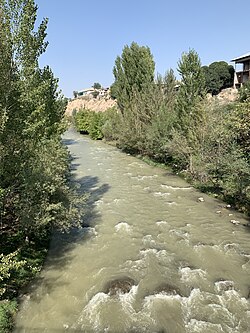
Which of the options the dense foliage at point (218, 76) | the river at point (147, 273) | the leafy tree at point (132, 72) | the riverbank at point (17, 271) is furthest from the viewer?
the dense foliage at point (218, 76)

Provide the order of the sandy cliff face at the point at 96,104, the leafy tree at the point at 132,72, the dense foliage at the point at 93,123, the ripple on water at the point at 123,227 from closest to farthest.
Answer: the ripple on water at the point at 123,227, the leafy tree at the point at 132,72, the dense foliage at the point at 93,123, the sandy cliff face at the point at 96,104

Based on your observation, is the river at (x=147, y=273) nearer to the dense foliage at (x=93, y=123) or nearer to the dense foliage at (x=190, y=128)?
the dense foliage at (x=190, y=128)

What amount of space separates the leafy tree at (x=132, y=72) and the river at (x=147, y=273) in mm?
25520

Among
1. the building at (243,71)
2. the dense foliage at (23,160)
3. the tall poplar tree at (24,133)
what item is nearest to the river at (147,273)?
the dense foliage at (23,160)

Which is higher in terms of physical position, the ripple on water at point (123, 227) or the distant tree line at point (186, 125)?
the distant tree line at point (186, 125)

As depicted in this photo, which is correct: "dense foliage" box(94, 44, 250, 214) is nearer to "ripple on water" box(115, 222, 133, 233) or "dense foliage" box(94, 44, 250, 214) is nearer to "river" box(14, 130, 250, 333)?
"river" box(14, 130, 250, 333)

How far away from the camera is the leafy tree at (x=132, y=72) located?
42.5m

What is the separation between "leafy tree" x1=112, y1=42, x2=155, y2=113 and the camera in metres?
42.5

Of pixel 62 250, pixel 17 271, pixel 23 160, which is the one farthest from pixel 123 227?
pixel 23 160

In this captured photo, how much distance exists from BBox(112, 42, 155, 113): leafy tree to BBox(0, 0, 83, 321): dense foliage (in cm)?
2936

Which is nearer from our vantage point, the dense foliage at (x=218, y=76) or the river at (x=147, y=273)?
the river at (x=147, y=273)

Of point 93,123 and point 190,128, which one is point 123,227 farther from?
point 93,123

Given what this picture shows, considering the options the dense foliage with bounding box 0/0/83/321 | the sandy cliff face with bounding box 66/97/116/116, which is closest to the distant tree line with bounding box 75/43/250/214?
the dense foliage with bounding box 0/0/83/321

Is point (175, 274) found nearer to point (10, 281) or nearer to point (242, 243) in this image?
point (242, 243)
